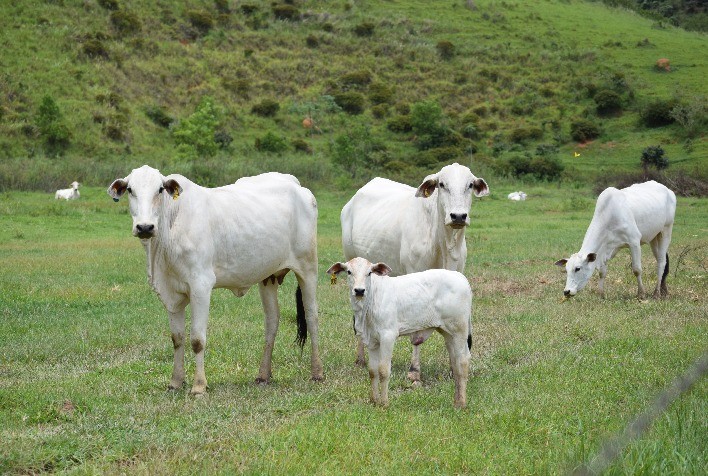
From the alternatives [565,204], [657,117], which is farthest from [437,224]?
[657,117]

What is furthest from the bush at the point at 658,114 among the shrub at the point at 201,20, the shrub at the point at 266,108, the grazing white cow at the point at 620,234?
the grazing white cow at the point at 620,234

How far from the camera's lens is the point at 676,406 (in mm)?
6223

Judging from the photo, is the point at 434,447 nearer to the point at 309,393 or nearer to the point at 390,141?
the point at 309,393

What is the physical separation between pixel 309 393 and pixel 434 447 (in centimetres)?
240

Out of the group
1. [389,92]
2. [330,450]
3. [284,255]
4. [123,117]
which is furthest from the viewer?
[389,92]

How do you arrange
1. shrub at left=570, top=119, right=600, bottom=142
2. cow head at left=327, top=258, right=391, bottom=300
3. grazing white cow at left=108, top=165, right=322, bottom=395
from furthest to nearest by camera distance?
1. shrub at left=570, top=119, right=600, bottom=142
2. grazing white cow at left=108, top=165, right=322, bottom=395
3. cow head at left=327, top=258, right=391, bottom=300

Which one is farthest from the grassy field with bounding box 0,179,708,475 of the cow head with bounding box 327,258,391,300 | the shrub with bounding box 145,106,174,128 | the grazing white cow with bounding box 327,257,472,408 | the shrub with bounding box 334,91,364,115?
the shrub with bounding box 334,91,364,115

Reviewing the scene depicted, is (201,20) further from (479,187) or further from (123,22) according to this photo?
(479,187)

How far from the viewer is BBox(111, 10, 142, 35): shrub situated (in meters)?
63.9

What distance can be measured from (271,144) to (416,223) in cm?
4100

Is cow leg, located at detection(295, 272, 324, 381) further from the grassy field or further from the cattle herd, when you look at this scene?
the grassy field

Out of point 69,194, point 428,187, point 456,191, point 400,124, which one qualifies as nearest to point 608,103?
point 400,124

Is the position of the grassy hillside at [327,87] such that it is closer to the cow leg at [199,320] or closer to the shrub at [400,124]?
the shrub at [400,124]

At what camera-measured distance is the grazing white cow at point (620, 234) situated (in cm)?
1389
